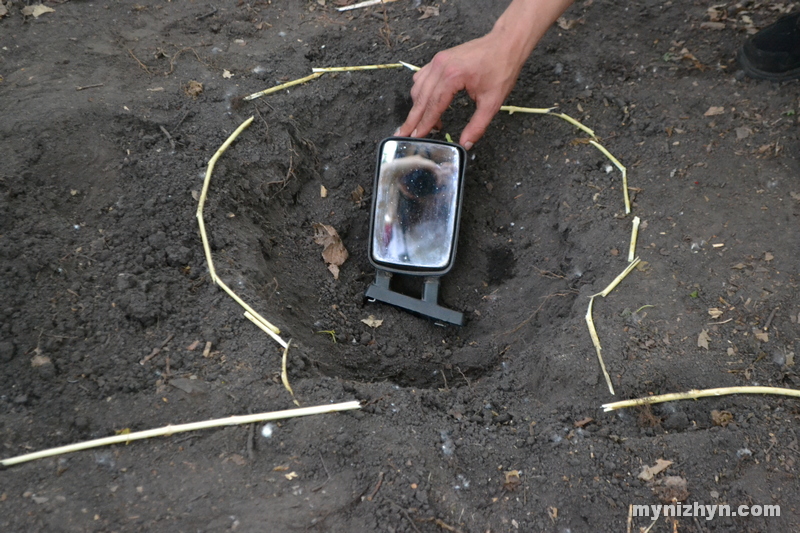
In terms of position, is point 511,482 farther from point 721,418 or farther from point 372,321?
point 372,321

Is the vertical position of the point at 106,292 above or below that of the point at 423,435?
above

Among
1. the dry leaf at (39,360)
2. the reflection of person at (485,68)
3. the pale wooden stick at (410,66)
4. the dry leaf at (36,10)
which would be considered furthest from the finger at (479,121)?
the dry leaf at (36,10)

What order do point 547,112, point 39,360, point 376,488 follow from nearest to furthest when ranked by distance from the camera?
1. point 376,488
2. point 39,360
3. point 547,112

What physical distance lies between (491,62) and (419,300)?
3.48 ft

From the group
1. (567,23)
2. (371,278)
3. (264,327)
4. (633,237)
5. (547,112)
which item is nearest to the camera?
(264,327)

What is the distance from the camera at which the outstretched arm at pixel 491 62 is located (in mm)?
2418

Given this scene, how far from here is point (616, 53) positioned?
118 inches

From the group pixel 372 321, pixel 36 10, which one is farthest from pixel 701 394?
pixel 36 10

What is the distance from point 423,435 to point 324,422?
33 centimetres

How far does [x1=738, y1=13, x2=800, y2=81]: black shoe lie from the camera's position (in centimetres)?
272

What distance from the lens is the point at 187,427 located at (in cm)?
177

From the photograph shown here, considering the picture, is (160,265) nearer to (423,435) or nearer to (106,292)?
(106,292)

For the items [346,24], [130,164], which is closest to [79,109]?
[130,164]

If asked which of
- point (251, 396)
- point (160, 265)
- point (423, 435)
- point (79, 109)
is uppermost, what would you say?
point (79, 109)
